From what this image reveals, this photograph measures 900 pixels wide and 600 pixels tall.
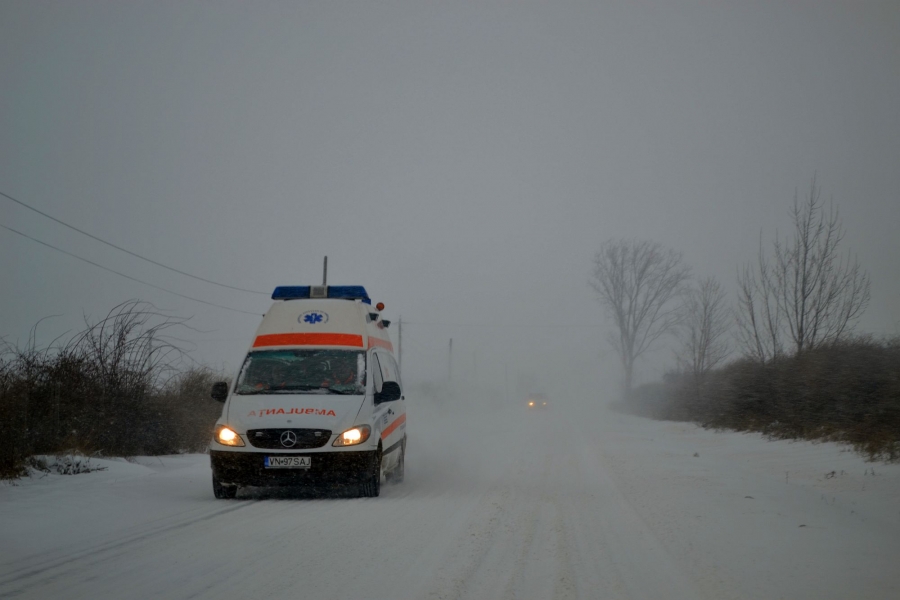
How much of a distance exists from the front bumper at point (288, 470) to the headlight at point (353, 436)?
12 cm

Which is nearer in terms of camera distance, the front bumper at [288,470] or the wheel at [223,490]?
the front bumper at [288,470]

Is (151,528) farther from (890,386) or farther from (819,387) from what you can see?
(819,387)

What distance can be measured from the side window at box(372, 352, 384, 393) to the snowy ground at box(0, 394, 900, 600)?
150 cm

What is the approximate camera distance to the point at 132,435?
13.3 m

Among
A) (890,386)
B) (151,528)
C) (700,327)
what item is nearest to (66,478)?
(151,528)

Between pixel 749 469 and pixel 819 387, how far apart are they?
4.32 metres

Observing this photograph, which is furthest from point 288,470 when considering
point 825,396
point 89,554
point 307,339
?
point 825,396

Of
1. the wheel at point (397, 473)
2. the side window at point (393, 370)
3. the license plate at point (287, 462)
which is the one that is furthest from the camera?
the side window at point (393, 370)

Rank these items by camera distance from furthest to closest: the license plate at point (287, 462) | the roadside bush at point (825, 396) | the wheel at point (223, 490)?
the roadside bush at point (825, 396) < the wheel at point (223, 490) < the license plate at point (287, 462)

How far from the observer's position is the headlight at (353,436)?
862cm

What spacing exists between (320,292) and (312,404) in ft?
8.51

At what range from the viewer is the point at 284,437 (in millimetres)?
8562

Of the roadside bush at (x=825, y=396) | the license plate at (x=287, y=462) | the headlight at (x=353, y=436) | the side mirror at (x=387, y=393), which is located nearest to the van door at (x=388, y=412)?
the side mirror at (x=387, y=393)

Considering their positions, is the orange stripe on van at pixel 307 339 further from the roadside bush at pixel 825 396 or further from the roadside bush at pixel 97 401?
the roadside bush at pixel 825 396
